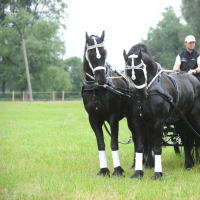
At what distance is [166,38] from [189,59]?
39.1m

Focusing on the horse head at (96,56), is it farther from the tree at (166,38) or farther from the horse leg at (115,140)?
the tree at (166,38)

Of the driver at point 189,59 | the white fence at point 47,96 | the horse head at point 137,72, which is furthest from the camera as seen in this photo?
the white fence at point 47,96

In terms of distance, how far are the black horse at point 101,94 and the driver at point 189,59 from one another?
1.78m

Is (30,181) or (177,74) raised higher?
(177,74)

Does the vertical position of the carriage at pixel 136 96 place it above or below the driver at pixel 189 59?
below

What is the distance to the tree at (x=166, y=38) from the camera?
4197 cm

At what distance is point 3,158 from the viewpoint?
6.53 metres

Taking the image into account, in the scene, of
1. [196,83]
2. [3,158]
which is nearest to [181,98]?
[196,83]

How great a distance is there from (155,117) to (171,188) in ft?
3.69

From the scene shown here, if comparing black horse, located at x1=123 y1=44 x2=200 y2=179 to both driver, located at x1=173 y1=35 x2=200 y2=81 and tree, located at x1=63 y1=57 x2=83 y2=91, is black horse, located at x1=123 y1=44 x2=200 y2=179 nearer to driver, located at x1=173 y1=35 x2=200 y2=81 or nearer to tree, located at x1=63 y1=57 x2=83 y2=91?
driver, located at x1=173 y1=35 x2=200 y2=81

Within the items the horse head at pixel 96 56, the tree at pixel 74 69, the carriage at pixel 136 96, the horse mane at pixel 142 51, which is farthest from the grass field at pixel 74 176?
the tree at pixel 74 69

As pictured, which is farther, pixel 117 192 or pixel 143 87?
pixel 143 87

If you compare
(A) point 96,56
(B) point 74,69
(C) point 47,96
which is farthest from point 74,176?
(B) point 74,69

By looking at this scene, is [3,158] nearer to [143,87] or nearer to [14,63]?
[143,87]
